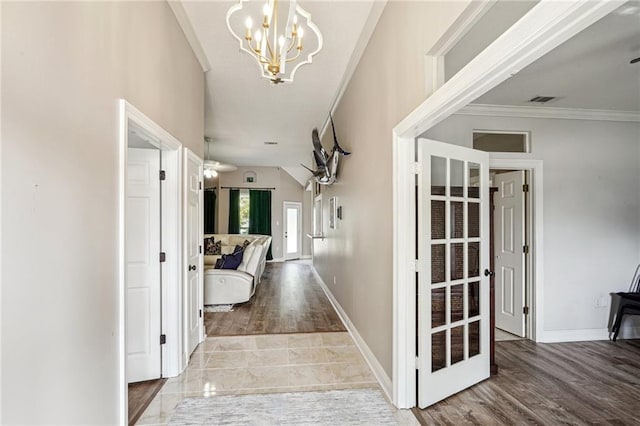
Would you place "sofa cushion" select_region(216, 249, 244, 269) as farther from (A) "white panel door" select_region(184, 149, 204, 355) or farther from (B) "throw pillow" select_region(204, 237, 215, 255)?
(B) "throw pillow" select_region(204, 237, 215, 255)

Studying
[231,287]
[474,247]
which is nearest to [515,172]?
[474,247]

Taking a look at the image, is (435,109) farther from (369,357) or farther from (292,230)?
(292,230)

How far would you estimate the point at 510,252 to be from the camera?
13.0ft

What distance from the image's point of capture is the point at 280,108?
16.0 ft

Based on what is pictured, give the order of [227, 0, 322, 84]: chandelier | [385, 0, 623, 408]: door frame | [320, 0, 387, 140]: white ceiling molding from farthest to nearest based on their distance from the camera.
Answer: [320, 0, 387, 140]: white ceiling molding < [227, 0, 322, 84]: chandelier < [385, 0, 623, 408]: door frame

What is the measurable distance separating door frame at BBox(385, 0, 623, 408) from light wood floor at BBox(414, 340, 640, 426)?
49 centimetres

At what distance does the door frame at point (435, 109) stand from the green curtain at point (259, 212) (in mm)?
8437

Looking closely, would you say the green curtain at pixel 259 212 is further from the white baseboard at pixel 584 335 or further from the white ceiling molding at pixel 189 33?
the white baseboard at pixel 584 335

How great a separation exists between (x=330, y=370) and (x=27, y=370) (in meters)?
2.27

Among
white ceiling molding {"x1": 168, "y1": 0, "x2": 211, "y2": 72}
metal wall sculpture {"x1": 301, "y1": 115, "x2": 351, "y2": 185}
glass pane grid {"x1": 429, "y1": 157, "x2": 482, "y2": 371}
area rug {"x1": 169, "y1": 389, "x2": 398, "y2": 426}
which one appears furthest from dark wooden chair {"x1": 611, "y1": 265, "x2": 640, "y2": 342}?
white ceiling molding {"x1": 168, "y1": 0, "x2": 211, "y2": 72}

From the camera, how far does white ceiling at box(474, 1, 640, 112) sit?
7.51 feet

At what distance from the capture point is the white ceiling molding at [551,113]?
366 cm

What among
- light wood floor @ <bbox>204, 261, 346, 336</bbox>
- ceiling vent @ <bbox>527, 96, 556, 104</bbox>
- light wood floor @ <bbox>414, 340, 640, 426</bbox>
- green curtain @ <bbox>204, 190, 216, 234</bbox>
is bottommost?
light wood floor @ <bbox>204, 261, 346, 336</bbox>

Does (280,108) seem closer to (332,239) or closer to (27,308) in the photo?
(332,239)
